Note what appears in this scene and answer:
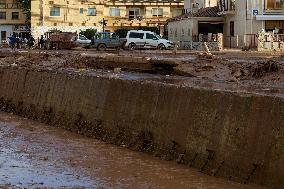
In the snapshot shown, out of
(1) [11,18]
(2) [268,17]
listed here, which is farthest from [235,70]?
(1) [11,18]

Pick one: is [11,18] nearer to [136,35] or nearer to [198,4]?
[198,4]

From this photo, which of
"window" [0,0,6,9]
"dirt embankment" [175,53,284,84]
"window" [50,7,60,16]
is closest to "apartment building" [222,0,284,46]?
"dirt embankment" [175,53,284,84]

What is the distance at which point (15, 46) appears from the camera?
6206 centimetres

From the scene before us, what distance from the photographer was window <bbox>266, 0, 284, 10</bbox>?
54.9 metres

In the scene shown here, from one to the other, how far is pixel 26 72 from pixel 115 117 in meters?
9.27

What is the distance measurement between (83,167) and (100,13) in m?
71.6

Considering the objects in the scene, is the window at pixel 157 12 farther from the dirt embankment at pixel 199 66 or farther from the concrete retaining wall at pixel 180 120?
the concrete retaining wall at pixel 180 120

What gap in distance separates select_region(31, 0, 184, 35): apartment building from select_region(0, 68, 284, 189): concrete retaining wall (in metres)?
56.7

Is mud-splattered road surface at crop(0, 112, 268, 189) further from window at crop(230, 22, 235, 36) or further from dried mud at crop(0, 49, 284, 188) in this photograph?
window at crop(230, 22, 235, 36)

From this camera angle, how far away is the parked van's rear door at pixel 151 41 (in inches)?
2160

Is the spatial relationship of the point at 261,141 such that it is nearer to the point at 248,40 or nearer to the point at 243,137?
the point at 243,137

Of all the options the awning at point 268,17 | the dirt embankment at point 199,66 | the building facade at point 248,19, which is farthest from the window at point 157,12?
the dirt embankment at point 199,66

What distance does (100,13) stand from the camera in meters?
86.0

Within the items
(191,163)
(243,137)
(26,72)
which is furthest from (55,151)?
(26,72)
